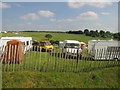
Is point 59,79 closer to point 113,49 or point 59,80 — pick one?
point 59,80

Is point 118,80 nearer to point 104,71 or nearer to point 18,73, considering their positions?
point 104,71

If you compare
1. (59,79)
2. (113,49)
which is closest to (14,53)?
(59,79)

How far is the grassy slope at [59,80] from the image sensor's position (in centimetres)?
490

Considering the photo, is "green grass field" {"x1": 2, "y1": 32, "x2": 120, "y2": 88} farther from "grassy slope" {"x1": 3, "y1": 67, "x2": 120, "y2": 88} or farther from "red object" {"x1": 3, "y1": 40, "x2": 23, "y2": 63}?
"red object" {"x1": 3, "y1": 40, "x2": 23, "y2": 63}

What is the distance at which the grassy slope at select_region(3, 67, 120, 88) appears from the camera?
4898 mm

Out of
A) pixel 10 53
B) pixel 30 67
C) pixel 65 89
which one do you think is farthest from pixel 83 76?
pixel 10 53

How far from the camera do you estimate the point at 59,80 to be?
Result: 5.27 metres

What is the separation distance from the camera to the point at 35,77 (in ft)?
17.3

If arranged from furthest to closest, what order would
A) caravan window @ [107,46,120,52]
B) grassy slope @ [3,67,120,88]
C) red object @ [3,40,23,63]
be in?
1. caravan window @ [107,46,120,52]
2. red object @ [3,40,23,63]
3. grassy slope @ [3,67,120,88]

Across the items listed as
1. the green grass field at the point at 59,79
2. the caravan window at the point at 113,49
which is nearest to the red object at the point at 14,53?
the green grass field at the point at 59,79

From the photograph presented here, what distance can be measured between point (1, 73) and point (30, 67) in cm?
137

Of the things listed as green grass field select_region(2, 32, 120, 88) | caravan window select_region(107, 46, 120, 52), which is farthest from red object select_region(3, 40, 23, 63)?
caravan window select_region(107, 46, 120, 52)

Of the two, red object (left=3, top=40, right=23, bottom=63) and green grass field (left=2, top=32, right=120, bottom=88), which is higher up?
red object (left=3, top=40, right=23, bottom=63)

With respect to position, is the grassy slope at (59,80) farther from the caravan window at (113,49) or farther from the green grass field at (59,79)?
the caravan window at (113,49)
